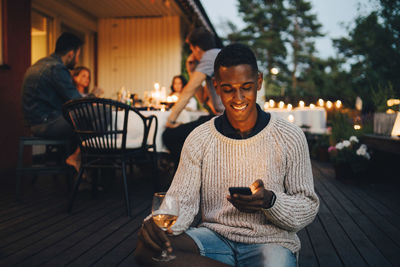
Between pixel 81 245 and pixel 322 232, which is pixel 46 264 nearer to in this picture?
pixel 81 245

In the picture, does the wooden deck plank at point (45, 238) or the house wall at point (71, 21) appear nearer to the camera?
the wooden deck plank at point (45, 238)

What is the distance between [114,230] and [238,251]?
133 cm

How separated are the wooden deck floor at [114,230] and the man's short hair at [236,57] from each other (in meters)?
1.16

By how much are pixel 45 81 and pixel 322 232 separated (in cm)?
280

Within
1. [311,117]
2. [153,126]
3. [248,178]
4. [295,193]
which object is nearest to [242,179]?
[248,178]

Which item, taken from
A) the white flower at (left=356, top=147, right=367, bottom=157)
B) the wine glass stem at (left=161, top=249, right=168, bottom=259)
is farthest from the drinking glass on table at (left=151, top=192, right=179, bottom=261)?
the white flower at (left=356, top=147, right=367, bottom=157)

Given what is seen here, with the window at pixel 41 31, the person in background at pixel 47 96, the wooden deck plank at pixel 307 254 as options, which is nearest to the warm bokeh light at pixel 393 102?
the wooden deck plank at pixel 307 254

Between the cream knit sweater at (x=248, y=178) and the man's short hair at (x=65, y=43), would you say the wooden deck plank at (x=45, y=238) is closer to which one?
the cream knit sweater at (x=248, y=178)

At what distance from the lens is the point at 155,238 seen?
108 centimetres

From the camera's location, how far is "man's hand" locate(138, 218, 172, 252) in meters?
1.07

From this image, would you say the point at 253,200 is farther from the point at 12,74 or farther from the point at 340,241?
the point at 12,74

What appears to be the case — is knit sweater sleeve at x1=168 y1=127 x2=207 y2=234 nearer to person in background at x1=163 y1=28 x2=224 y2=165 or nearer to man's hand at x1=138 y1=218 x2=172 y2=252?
man's hand at x1=138 y1=218 x2=172 y2=252

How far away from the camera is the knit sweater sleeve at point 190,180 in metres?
1.34

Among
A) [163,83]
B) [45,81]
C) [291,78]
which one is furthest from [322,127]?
[291,78]
